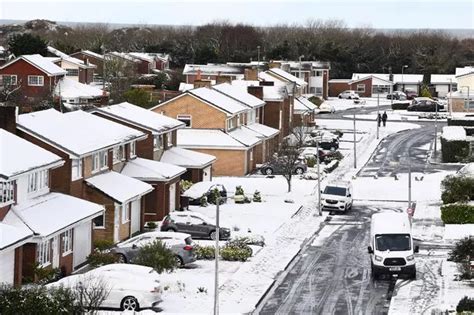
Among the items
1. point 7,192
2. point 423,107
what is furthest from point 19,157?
point 423,107

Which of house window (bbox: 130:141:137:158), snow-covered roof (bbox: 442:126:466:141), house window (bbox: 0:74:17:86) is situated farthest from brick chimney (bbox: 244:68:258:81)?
house window (bbox: 130:141:137:158)

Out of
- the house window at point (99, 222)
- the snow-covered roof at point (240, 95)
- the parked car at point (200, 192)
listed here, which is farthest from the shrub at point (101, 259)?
the snow-covered roof at point (240, 95)

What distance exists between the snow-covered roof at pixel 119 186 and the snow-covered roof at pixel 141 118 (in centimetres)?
581

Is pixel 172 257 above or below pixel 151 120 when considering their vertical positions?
below

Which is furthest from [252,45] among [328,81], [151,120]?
[151,120]

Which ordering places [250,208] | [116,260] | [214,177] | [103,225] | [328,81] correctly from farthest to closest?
1. [328,81]
2. [214,177]
3. [250,208]
4. [103,225]
5. [116,260]

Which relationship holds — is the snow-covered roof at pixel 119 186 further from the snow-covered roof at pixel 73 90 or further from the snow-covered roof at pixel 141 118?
the snow-covered roof at pixel 73 90

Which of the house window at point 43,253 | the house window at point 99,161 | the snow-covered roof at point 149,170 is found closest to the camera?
the house window at point 43,253

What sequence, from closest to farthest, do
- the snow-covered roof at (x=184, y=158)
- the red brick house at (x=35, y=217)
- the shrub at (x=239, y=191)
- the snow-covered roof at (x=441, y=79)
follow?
1. the red brick house at (x=35, y=217)
2. the snow-covered roof at (x=184, y=158)
3. the shrub at (x=239, y=191)
4. the snow-covered roof at (x=441, y=79)

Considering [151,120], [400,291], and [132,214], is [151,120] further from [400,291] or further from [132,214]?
[400,291]

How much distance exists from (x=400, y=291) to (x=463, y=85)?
80.5 metres

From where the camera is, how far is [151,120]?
59.0m

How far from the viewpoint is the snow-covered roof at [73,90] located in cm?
9588

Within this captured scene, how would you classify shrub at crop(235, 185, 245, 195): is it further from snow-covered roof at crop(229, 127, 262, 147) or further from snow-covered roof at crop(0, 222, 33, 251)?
snow-covered roof at crop(0, 222, 33, 251)
